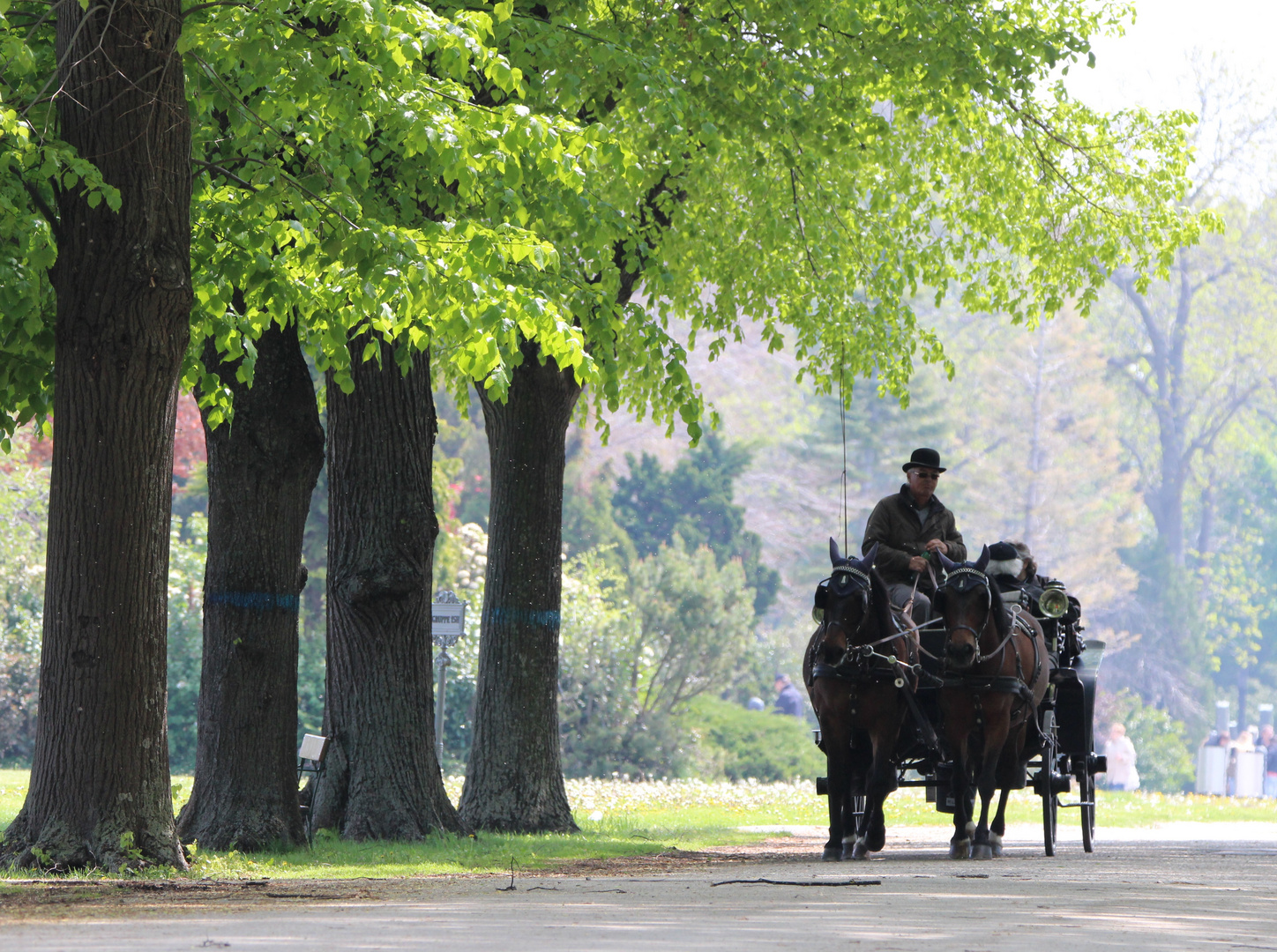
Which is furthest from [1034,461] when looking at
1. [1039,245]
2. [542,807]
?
[542,807]

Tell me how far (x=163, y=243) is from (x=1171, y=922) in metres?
6.46

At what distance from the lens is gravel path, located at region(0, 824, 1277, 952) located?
7.33 meters

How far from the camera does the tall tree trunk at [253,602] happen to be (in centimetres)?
1290

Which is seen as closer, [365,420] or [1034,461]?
[365,420]

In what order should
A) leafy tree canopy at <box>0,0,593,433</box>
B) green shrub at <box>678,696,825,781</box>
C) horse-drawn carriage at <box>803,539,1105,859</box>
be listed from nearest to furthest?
leafy tree canopy at <box>0,0,593,433</box>, horse-drawn carriage at <box>803,539,1105,859</box>, green shrub at <box>678,696,825,781</box>

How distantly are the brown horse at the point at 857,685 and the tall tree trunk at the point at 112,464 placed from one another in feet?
15.0

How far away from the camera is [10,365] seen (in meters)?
11.9

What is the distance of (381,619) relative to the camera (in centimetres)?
1459

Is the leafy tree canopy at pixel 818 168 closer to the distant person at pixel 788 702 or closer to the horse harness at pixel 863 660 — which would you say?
the horse harness at pixel 863 660

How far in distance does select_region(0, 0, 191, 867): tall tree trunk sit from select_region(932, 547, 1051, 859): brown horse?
5475 mm

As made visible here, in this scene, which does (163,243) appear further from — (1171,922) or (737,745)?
(737,745)

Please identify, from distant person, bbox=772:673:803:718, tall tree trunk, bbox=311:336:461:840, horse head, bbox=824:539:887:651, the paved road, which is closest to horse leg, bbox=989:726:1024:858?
horse head, bbox=824:539:887:651

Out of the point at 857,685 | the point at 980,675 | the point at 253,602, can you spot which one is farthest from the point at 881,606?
the point at 253,602

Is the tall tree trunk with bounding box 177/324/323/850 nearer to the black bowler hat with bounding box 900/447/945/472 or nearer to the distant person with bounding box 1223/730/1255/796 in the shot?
the black bowler hat with bounding box 900/447/945/472
